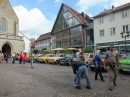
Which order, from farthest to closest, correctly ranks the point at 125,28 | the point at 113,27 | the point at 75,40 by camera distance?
1. the point at 75,40
2. the point at 113,27
3. the point at 125,28

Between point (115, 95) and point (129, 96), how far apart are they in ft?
1.60

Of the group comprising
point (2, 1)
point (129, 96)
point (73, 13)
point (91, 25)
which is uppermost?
point (2, 1)

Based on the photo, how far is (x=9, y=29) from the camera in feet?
155

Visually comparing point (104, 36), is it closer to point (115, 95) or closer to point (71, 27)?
point (71, 27)

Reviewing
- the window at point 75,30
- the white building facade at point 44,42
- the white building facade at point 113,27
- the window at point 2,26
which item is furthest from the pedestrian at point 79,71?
the white building facade at point 44,42

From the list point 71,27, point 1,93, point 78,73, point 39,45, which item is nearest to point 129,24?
point 71,27

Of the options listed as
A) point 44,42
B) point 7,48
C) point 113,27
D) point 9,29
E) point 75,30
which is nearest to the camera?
point 113,27

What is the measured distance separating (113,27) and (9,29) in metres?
31.5

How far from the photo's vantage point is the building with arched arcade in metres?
42.4

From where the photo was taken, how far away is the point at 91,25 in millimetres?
39375

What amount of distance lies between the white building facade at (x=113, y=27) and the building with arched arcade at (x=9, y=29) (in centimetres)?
2224

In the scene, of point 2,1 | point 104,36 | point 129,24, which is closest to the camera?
point 129,24

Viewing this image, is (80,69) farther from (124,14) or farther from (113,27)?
(113,27)

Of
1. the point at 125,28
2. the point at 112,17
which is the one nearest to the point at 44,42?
the point at 112,17
